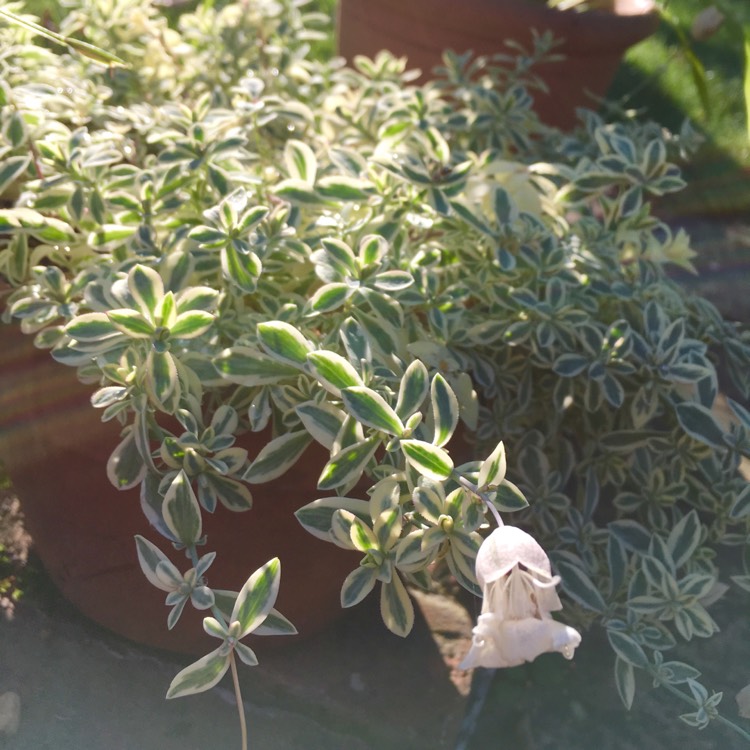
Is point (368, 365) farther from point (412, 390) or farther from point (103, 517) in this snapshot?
point (103, 517)

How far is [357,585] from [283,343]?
274mm

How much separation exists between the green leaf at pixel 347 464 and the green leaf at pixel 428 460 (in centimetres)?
9

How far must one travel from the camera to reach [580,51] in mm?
2238

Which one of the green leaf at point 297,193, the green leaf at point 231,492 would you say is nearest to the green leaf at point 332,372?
the green leaf at point 231,492

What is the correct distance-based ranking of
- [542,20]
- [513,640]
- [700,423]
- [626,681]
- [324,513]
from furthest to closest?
[542,20], [700,423], [626,681], [324,513], [513,640]

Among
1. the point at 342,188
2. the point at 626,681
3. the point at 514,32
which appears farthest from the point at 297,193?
the point at 514,32

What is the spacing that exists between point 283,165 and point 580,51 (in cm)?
121

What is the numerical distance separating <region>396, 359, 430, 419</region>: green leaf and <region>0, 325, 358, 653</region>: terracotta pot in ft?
0.81

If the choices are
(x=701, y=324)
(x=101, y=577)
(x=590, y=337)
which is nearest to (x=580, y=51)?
(x=701, y=324)

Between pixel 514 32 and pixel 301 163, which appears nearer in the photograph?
pixel 301 163

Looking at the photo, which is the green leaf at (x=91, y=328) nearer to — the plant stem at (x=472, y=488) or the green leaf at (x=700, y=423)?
the plant stem at (x=472, y=488)

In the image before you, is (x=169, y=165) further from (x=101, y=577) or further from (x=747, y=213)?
(x=747, y=213)

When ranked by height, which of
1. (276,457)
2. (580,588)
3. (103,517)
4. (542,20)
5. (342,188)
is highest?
(542,20)

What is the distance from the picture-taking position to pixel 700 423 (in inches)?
47.9
